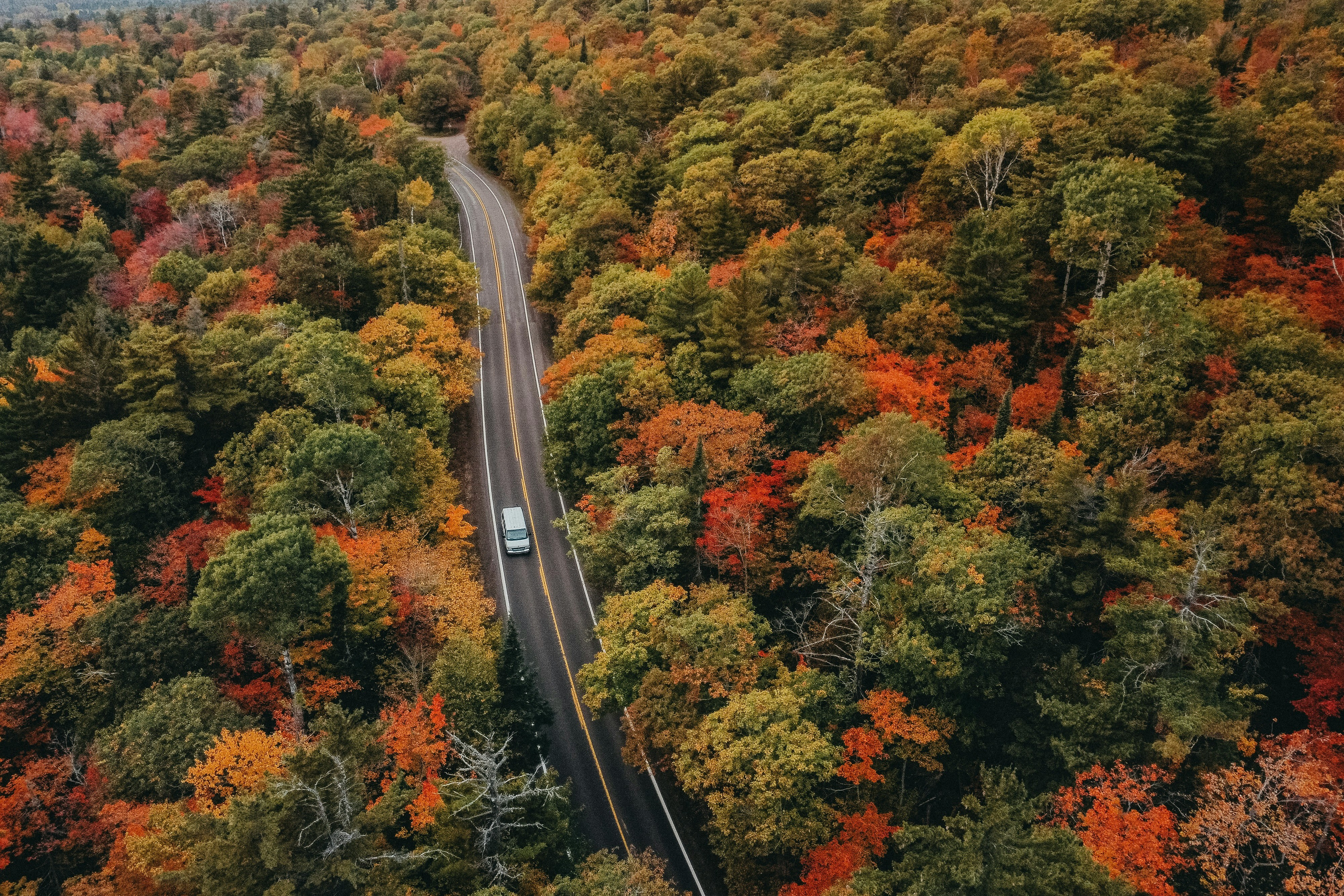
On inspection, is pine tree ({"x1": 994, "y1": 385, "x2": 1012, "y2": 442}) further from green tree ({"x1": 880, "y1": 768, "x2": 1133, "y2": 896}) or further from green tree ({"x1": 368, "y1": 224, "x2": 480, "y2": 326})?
green tree ({"x1": 368, "y1": 224, "x2": 480, "y2": 326})

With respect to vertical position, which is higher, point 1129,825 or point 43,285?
point 43,285

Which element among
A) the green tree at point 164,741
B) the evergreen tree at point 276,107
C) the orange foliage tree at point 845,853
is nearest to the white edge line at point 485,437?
the orange foliage tree at point 845,853

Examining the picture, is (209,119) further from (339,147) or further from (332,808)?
(332,808)

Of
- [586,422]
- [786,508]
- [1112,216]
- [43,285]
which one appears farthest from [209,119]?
[1112,216]

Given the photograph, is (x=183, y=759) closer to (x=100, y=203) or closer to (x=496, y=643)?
(x=496, y=643)

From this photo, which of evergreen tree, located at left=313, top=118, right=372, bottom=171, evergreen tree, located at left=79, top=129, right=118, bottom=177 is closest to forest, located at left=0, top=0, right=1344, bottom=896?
evergreen tree, located at left=313, top=118, right=372, bottom=171

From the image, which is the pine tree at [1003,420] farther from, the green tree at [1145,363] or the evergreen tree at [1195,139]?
the evergreen tree at [1195,139]
